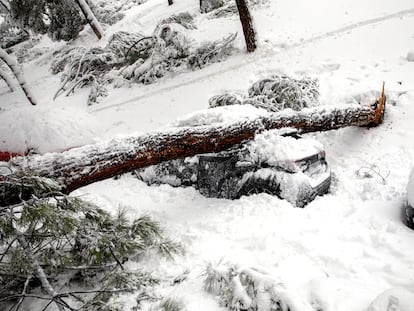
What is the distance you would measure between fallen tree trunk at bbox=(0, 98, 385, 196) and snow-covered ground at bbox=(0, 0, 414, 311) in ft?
2.52

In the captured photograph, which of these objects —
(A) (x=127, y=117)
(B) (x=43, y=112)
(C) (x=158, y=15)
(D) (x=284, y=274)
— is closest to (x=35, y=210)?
(D) (x=284, y=274)

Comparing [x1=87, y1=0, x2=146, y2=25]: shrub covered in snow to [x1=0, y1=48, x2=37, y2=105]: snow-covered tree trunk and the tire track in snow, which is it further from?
the tire track in snow

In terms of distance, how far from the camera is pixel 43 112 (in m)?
6.45

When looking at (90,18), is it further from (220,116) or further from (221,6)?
(220,116)

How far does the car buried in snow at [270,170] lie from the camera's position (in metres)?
3.80

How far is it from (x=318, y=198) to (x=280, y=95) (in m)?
2.73

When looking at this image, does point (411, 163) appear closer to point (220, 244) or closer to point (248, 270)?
point (220, 244)

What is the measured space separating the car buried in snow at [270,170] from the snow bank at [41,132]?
3.18 meters

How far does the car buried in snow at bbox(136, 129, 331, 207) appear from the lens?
149 inches

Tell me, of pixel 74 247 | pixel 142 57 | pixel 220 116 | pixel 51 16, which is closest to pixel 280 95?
pixel 220 116

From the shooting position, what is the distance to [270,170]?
12.8ft

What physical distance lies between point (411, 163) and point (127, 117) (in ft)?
22.0

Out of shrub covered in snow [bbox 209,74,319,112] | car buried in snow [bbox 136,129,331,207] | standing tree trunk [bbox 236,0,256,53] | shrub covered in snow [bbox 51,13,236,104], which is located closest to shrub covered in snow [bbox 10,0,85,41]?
shrub covered in snow [bbox 51,13,236,104]

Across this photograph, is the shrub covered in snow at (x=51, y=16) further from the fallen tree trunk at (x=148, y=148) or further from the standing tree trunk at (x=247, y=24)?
the fallen tree trunk at (x=148, y=148)
